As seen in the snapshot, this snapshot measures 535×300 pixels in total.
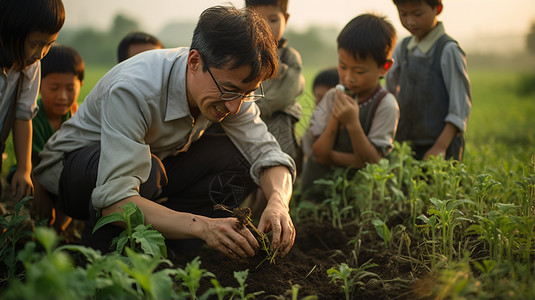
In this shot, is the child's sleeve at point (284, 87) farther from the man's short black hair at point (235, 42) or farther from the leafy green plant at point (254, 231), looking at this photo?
the leafy green plant at point (254, 231)

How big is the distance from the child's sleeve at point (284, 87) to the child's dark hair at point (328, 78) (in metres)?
1.04

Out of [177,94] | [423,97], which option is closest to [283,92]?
[423,97]

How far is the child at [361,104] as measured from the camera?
11.4ft

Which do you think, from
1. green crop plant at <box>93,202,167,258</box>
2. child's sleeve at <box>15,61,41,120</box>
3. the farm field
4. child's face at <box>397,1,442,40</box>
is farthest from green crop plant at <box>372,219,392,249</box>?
child's sleeve at <box>15,61,41,120</box>

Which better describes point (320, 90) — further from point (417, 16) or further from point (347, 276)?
point (347, 276)

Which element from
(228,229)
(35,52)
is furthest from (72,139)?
(228,229)

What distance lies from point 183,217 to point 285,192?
68 centimetres

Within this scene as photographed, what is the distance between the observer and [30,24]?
8.44 feet

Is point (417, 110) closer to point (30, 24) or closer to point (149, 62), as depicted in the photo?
point (149, 62)

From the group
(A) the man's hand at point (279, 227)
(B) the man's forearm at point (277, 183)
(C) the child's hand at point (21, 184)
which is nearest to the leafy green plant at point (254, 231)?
(A) the man's hand at point (279, 227)

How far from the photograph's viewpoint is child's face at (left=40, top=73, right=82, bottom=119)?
136 inches

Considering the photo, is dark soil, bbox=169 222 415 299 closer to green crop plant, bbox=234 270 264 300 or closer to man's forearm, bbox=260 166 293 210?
green crop plant, bbox=234 270 264 300

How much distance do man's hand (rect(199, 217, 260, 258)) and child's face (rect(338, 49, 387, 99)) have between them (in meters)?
1.90

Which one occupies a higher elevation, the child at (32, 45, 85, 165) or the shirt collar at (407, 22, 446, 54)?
the shirt collar at (407, 22, 446, 54)
